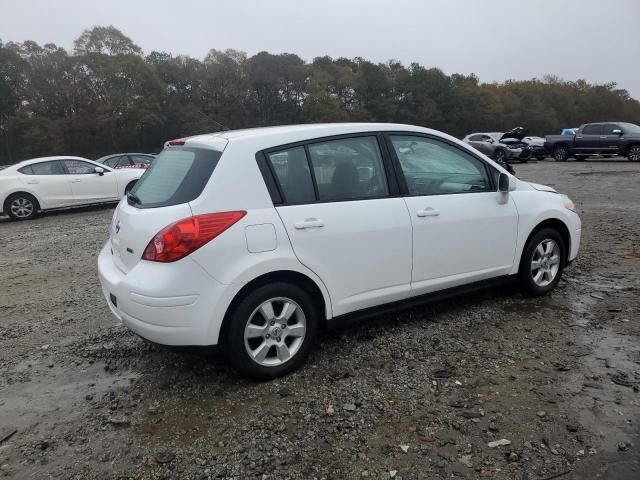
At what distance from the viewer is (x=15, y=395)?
3.27m

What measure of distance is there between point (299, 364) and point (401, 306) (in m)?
0.93

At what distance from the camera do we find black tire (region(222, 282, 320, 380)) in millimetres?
3043

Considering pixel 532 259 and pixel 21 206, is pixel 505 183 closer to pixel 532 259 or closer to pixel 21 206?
pixel 532 259

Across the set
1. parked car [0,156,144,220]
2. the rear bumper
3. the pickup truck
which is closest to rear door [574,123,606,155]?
the pickup truck

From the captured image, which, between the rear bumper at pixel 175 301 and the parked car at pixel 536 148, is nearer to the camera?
the rear bumper at pixel 175 301

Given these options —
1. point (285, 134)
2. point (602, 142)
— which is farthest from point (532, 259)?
point (602, 142)

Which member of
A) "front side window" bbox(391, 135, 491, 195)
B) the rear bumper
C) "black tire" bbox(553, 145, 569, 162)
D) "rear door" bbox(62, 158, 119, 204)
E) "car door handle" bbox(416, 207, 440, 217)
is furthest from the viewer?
"black tire" bbox(553, 145, 569, 162)

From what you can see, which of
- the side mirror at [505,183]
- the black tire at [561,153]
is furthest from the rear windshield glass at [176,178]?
the black tire at [561,153]

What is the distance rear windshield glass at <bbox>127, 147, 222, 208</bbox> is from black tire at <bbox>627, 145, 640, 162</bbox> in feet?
73.9

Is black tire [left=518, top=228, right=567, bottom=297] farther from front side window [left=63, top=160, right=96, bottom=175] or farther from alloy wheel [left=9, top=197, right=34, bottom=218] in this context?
alloy wheel [left=9, top=197, right=34, bottom=218]

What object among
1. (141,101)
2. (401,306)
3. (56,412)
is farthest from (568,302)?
(141,101)

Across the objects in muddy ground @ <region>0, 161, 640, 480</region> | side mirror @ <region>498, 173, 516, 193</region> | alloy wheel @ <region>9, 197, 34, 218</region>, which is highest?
side mirror @ <region>498, 173, 516, 193</region>

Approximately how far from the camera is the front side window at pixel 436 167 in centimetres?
382

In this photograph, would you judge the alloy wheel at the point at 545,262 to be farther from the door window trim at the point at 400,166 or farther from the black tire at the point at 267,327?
the black tire at the point at 267,327
